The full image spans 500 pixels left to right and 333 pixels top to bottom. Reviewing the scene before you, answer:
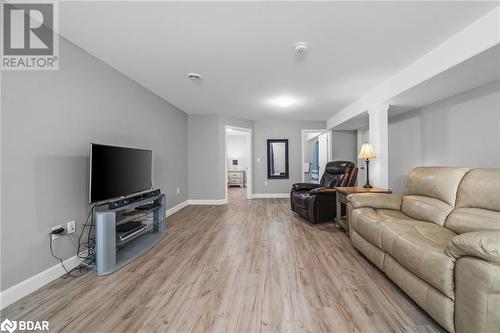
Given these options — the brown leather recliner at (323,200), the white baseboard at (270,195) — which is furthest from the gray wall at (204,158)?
the brown leather recliner at (323,200)

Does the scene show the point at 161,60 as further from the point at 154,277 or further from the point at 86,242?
the point at 154,277

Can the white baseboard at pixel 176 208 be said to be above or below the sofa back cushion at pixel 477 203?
below

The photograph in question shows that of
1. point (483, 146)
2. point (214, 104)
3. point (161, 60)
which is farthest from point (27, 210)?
point (483, 146)

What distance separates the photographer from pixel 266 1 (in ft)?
4.93

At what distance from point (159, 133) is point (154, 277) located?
2596mm

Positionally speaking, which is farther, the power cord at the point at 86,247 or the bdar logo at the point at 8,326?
the power cord at the point at 86,247

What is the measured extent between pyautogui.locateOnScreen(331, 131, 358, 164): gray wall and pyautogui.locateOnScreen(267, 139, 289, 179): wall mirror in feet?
4.60

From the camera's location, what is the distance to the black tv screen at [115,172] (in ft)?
6.38

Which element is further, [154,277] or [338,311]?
[154,277]

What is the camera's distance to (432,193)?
2.08 metres

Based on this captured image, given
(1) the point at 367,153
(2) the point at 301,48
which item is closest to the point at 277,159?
(1) the point at 367,153

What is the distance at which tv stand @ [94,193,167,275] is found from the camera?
6.25 ft

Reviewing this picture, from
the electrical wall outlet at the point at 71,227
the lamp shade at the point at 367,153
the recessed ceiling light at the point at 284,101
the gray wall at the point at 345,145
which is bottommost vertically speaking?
the electrical wall outlet at the point at 71,227

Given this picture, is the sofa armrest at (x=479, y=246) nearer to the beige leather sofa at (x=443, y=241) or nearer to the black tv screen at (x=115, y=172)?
the beige leather sofa at (x=443, y=241)
